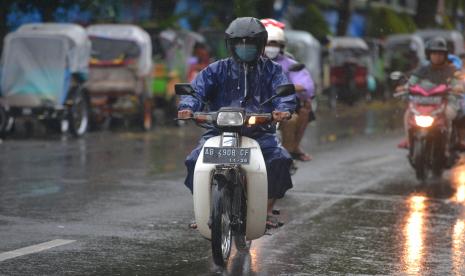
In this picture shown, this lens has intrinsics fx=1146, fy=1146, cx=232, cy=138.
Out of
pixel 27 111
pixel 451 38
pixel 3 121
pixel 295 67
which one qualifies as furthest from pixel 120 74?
pixel 451 38

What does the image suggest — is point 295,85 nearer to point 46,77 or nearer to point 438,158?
point 438,158

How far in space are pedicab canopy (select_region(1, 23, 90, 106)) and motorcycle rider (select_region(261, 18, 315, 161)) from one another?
27.0 ft

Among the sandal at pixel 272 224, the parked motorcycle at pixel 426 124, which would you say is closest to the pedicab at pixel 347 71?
the parked motorcycle at pixel 426 124

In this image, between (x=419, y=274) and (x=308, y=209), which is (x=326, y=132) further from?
(x=419, y=274)

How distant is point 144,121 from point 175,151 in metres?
5.13

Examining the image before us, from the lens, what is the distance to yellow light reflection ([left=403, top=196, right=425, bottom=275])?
7.87 meters

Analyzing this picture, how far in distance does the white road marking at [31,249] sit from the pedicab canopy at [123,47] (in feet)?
47.0

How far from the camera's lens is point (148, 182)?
512 inches

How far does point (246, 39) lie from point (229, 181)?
1.07m

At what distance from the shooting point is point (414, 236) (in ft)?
30.3

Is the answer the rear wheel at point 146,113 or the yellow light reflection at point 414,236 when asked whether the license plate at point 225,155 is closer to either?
the yellow light reflection at point 414,236

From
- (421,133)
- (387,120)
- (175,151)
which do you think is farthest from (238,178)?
(387,120)

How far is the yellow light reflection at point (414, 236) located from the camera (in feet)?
25.8

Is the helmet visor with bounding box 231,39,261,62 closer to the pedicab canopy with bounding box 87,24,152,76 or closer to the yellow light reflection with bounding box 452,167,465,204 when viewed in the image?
the yellow light reflection with bounding box 452,167,465,204
